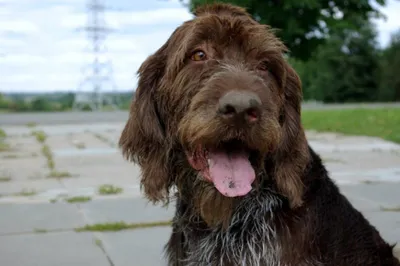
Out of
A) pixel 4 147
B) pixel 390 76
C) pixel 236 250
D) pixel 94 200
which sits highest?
pixel 236 250

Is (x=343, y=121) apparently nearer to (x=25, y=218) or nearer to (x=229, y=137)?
(x=25, y=218)

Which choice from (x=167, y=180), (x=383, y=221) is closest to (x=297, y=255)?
(x=167, y=180)

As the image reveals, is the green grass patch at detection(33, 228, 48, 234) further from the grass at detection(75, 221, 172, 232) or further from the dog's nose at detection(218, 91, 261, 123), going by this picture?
the dog's nose at detection(218, 91, 261, 123)

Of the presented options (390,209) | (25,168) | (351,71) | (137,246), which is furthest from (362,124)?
(351,71)

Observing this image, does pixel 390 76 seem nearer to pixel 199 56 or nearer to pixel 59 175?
pixel 59 175

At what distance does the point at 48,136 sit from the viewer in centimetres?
1560

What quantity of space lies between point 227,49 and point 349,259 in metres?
1.45

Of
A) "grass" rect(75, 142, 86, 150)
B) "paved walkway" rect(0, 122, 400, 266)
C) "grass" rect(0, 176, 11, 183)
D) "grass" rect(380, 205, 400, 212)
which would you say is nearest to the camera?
"paved walkway" rect(0, 122, 400, 266)

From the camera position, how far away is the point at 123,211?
6504mm

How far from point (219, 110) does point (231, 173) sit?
15.3 inches

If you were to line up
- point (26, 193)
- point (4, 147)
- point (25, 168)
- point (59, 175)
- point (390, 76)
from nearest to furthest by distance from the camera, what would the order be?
point (26, 193)
point (59, 175)
point (25, 168)
point (4, 147)
point (390, 76)

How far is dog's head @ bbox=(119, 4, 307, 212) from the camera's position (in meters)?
2.97

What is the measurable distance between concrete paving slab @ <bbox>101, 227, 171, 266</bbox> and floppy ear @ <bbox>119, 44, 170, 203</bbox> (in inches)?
48.2

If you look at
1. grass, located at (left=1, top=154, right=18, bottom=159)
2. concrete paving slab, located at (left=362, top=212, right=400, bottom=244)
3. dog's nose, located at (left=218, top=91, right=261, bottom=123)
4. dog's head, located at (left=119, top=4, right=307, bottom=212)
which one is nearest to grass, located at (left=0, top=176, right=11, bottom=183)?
grass, located at (left=1, top=154, right=18, bottom=159)
